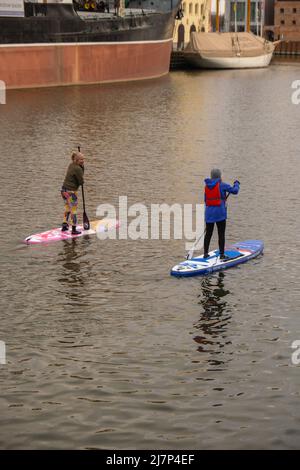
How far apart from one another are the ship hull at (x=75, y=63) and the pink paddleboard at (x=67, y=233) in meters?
35.8

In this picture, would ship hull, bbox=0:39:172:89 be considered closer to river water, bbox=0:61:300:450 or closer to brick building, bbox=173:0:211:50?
river water, bbox=0:61:300:450

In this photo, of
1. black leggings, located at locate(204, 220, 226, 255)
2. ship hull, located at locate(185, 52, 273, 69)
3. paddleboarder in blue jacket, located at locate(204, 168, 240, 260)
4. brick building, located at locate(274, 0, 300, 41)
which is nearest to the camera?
paddleboarder in blue jacket, located at locate(204, 168, 240, 260)

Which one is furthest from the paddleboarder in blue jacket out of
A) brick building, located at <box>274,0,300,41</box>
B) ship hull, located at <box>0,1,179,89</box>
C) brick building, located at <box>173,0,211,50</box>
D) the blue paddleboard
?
brick building, located at <box>274,0,300,41</box>

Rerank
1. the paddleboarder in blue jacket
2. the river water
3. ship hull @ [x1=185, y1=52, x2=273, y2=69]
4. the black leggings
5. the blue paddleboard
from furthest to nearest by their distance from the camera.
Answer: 1. ship hull @ [x1=185, y1=52, x2=273, y2=69]
2. the black leggings
3. the paddleboarder in blue jacket
4. the blue paddleboard
5. the river water

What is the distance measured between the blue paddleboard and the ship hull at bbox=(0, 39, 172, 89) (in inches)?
1540

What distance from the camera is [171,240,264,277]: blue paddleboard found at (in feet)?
52.4

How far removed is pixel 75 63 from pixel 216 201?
4470 cm

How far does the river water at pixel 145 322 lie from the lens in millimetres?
10062

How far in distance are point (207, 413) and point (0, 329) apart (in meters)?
4.15

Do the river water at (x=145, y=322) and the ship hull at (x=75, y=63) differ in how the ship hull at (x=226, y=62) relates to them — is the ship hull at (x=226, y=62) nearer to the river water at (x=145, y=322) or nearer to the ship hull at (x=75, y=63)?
the ship hull at (x=75, y=63)
